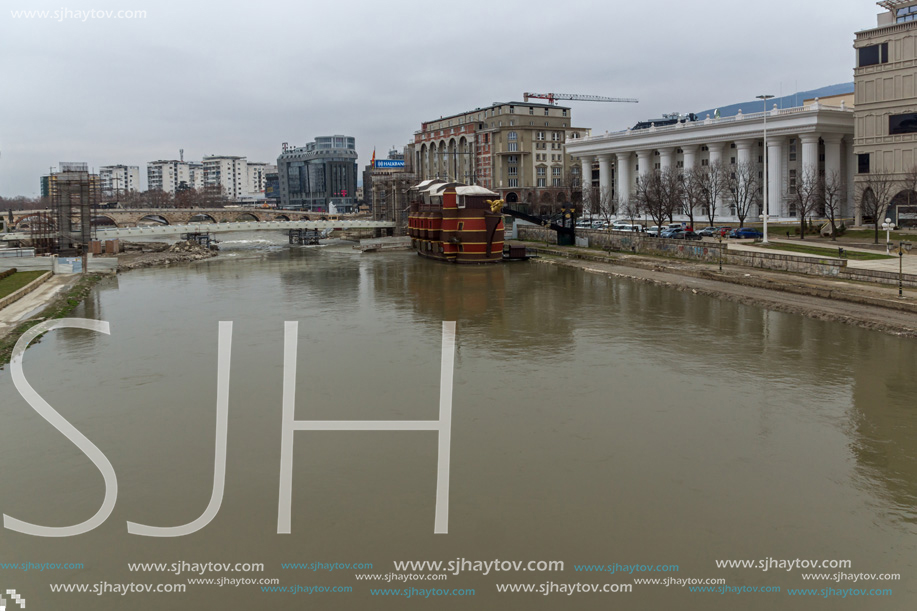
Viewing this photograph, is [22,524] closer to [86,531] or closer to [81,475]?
[86,531]

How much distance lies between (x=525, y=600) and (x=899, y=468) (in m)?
9.01

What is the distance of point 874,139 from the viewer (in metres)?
54.6

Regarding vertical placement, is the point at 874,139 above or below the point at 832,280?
above

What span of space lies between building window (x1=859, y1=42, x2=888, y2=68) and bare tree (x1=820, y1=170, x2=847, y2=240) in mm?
8733

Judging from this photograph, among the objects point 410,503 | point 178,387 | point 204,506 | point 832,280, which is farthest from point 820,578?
point 832,280

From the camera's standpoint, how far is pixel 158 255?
72.1 metres

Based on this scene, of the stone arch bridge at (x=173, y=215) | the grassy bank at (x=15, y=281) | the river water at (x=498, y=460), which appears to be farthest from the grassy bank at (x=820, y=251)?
the stone arch bridge at (x=173, y=215)

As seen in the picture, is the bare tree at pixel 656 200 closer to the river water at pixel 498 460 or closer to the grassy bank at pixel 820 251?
the grassy bank at pixel 820 251

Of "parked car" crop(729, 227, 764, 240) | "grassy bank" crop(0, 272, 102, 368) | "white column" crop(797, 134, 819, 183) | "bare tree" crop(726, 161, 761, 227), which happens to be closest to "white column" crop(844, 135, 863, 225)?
"white column" crop(797, 134, 819, 183)

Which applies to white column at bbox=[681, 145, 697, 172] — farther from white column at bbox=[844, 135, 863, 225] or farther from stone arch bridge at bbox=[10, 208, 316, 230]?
stone arch bridge at bbox=[10, 208, 316, 230]

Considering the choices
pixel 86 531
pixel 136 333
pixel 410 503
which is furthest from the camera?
pixel 136 333

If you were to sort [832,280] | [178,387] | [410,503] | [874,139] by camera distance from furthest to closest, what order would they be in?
[874,139], [832,280], [178,387], [410,503]

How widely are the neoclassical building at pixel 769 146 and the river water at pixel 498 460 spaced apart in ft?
148

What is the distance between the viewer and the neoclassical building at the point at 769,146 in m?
68.6
